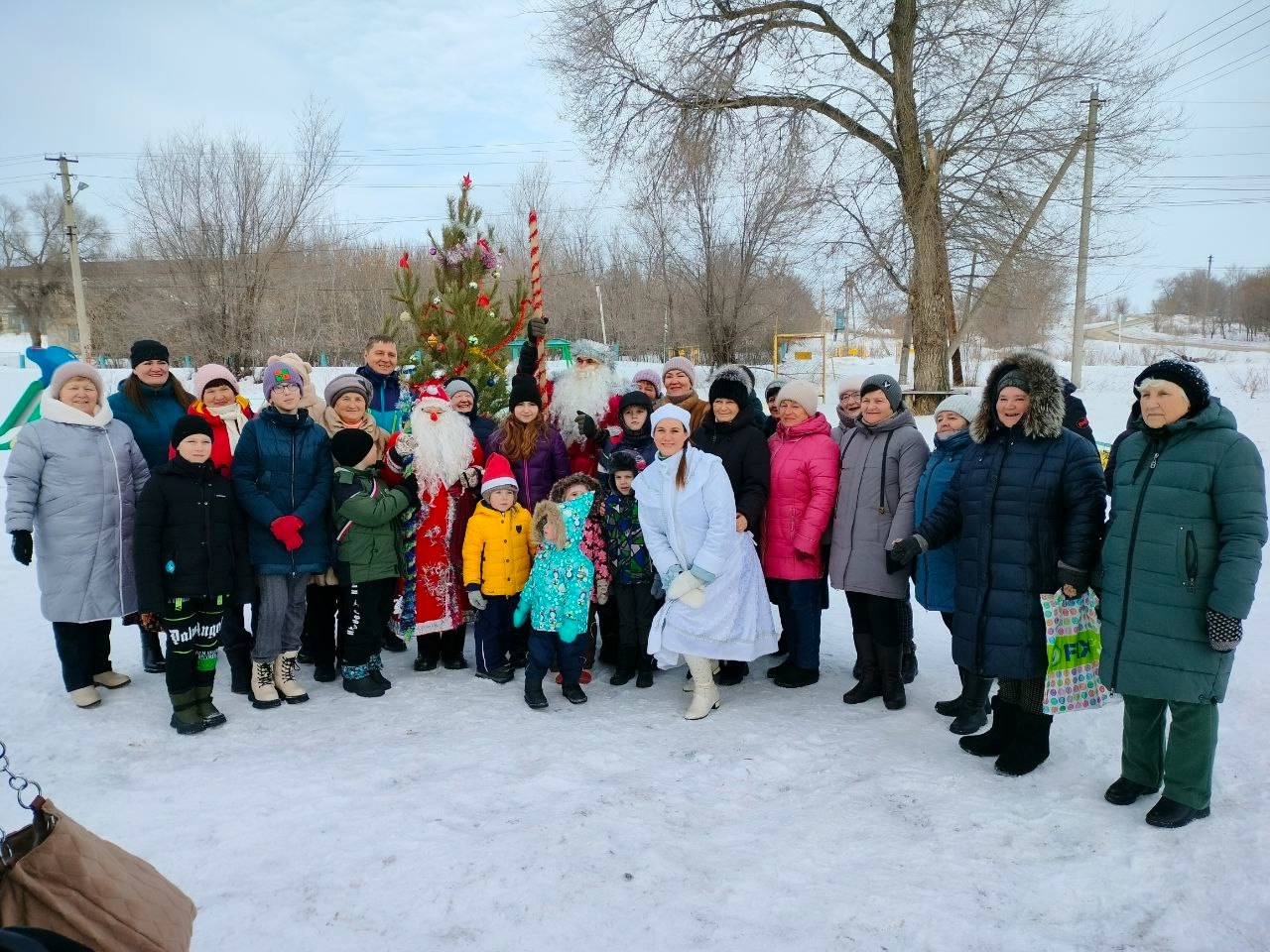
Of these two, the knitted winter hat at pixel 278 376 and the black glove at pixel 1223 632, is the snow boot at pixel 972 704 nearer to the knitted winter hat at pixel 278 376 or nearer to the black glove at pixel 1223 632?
the black glove at pixel 1223 632

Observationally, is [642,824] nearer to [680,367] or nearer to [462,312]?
[680,367]

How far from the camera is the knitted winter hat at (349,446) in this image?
4.57 meters

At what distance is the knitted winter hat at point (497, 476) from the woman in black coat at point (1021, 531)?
2.62 metres

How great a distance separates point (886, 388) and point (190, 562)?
4.00 m

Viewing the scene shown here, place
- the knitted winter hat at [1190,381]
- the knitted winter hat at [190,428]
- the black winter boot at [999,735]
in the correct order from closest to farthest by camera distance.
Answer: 1. the knitted winter hat at [1190,381]
2. the black winter boot at [999,735]
3. the knitted winter hat at [190,428]

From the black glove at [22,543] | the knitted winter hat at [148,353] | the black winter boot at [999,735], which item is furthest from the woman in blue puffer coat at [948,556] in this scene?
the black glove at [22,543]

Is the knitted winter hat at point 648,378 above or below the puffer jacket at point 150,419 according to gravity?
above

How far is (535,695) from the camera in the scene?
177 inches

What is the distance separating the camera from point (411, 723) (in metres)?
4.25

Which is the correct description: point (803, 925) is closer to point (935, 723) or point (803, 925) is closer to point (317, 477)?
A: point (935, 723)

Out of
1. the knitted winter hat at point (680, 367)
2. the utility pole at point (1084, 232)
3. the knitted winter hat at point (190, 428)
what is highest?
the utility pole at point (1084, 232)

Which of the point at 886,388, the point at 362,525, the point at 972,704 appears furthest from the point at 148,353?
the point at 972,704

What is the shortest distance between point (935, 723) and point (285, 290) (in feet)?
80.1

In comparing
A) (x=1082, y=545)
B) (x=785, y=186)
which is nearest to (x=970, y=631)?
(x=1082, y=545)
